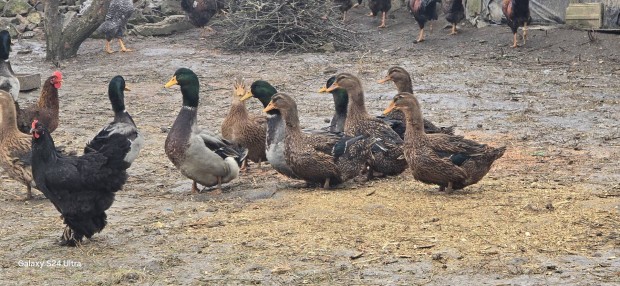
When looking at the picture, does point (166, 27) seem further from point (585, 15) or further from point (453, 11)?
point (585, 15)

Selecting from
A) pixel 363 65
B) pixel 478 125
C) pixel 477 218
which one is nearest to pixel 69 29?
pixel 363 65

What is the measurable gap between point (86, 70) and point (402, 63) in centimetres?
564

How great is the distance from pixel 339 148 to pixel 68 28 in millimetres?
11310

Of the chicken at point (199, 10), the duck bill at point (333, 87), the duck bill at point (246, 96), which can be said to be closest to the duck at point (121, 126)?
the duck bill at point (246, 96)

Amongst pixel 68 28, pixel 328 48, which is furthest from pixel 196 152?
pixel 68 28

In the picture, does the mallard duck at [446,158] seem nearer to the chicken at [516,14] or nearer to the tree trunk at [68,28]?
the chicken at [516,14]

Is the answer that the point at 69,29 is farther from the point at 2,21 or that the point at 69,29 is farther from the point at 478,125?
the point at 478,125

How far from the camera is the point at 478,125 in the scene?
39.9ft

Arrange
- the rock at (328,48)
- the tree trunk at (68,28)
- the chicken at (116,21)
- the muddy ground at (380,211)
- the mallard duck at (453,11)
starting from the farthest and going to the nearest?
the chicken at (116,21) < the mallard duck at (453,11) < the rock at (328,48) < the tree trunk at (68,28) < the muddy ground at (380,211)

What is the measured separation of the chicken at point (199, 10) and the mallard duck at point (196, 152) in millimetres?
12159

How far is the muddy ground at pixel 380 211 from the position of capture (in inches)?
250

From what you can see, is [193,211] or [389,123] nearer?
[193,211]

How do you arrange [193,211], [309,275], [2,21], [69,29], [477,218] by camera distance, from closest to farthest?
[309,275]
[477,218]
[193,211]
[69,29]
[2,21]

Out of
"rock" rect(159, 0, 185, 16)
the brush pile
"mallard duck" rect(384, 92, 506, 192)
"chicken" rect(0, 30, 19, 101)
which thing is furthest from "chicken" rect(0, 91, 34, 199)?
"rock" rect(159, 0, 185, 16)
